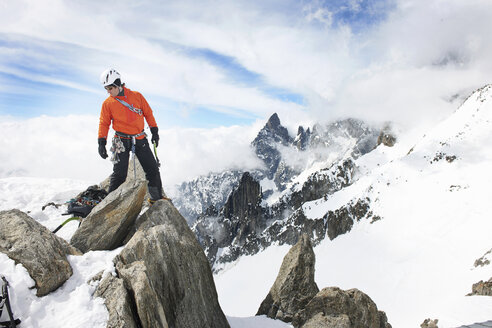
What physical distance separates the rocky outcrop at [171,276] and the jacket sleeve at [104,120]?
14.4 ft

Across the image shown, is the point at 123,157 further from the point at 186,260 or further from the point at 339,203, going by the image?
the point at 339,203

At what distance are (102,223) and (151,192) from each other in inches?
97.2

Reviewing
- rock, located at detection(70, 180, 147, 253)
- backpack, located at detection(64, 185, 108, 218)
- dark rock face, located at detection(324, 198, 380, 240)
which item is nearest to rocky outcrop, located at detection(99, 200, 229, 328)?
rock, located at detection(70, 180, 147, 253)

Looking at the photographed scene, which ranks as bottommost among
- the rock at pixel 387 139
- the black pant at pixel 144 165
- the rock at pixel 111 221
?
the rock at pixel 111 221

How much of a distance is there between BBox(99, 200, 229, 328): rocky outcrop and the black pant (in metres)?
3.64

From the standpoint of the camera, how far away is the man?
1038 cm

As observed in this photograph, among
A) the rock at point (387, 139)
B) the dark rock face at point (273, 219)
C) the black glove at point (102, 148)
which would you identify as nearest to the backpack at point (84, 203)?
the black glove at point (102, 148)

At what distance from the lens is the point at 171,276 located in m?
7.94

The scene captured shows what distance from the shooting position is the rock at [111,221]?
949 centimetres

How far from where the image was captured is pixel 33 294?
632 cm

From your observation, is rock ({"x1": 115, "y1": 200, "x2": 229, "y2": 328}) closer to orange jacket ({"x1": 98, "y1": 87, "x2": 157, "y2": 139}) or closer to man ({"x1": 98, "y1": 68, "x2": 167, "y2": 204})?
man ({"x1": 98, "y1": 68, "x2": 167, "y2": 204})

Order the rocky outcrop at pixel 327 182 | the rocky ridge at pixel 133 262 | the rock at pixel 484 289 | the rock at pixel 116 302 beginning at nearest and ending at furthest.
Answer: the rock at pixel 116 302, the rocky ridge at pixel 133 262, the rock at pixel 484 289, the rocky outcrop at pixel 327 182

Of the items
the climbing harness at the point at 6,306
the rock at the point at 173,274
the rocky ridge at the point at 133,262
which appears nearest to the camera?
the climbing harness at the point at 6,306

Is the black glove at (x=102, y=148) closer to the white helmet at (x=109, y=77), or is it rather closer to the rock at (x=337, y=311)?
the white helmet at (x=109, y=77)
